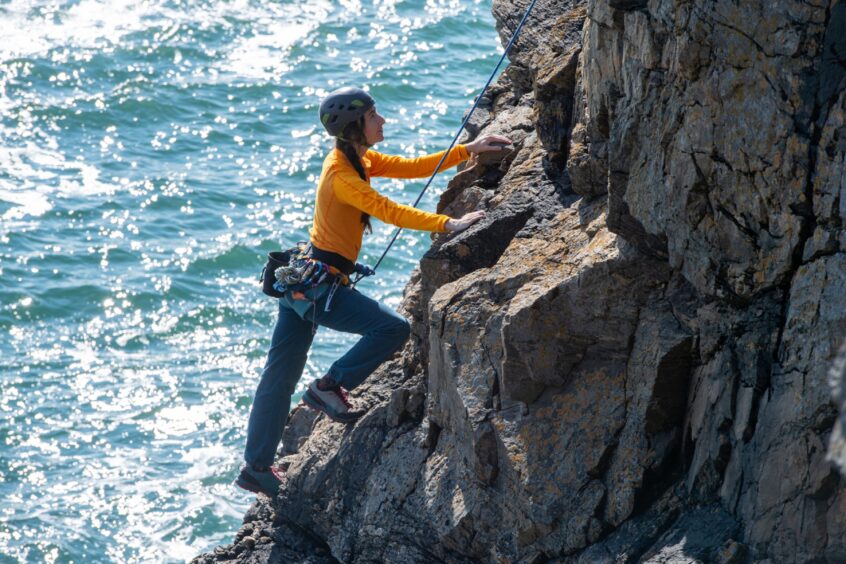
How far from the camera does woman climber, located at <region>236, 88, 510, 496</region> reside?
1024 centimetres

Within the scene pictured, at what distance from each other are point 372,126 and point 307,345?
2238 millimetres

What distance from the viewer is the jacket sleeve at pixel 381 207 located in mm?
9844

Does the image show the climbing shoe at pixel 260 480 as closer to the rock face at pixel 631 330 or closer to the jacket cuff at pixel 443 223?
the rock face at pixel 631 330

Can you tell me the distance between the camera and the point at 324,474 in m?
10.7

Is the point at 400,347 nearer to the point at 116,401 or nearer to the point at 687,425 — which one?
the point at 687,425

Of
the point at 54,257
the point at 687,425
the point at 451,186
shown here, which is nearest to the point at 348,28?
the point at 54,257

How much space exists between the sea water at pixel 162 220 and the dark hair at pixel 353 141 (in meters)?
6.41

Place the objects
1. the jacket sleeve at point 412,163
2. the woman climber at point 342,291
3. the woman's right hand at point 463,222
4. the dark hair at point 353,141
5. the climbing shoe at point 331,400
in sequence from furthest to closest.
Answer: the jacket sleeve at point 412,163 < the climbing shoe at point 331,400 < the dark hair at point 353,141 < the woman climber at point 342,291 < the woman's right hand at point 463,222

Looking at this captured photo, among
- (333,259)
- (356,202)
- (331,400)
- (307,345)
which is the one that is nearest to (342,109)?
(356,202)

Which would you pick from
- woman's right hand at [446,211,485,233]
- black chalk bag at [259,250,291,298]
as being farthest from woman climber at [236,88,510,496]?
black chalk bag at [259,250,291,298]

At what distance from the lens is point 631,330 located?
8.30 m

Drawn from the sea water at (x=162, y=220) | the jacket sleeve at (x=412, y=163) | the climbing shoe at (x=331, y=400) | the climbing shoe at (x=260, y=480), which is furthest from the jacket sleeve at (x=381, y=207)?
the sea water at (x=162, y=220)

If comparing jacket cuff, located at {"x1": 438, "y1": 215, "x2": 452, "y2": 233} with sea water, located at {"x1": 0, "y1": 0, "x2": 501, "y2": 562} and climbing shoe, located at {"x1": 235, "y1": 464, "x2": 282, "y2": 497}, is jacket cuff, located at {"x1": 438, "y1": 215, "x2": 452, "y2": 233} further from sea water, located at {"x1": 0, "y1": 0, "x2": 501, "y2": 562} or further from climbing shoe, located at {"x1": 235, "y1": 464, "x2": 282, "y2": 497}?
sea water, located at {"x1": 0, "y1": 0, "x2": 501, "y2": 562}

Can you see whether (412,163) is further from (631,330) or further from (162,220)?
(162,220)
